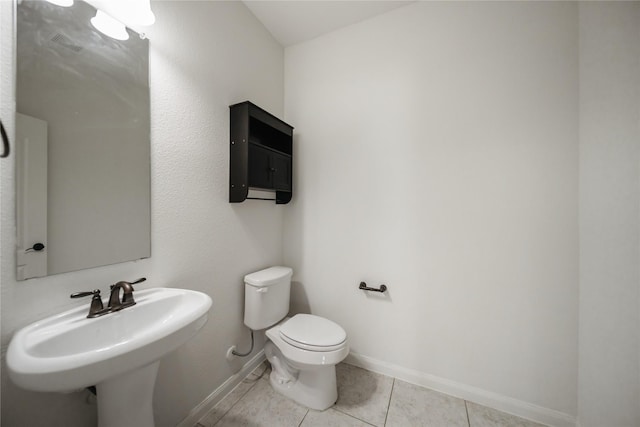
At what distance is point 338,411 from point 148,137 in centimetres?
173

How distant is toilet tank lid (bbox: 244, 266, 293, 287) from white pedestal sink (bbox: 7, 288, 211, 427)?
481 mm

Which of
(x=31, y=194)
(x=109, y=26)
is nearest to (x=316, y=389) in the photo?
(x=31, y=194)

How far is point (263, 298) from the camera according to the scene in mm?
1431

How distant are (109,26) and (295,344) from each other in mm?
1660

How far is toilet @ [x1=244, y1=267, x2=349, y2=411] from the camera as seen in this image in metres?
1.22

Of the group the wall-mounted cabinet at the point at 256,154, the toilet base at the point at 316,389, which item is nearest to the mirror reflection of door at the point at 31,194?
the wall-mounted cabinet at the point at 256,154

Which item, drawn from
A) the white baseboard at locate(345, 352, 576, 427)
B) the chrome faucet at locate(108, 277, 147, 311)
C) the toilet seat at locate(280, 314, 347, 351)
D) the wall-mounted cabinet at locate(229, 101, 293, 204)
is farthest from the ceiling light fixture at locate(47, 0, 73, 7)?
the white baseboard at locate(345, 352, 576, 427)

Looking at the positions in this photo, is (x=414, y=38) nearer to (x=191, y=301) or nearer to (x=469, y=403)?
(x=191, y=301)

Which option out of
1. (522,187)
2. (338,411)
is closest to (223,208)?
(338,411)

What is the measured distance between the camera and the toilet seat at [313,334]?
1.22m

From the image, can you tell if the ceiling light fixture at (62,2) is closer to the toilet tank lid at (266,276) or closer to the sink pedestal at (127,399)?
the sink pedestal at (127,399)

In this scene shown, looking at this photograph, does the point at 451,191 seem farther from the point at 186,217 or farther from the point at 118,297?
the point at 118,297

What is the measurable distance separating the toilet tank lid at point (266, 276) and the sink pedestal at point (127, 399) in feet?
2.06

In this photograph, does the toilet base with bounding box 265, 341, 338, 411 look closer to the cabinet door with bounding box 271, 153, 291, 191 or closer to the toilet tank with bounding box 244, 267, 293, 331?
the toilet tank with bounding box 244, 267, 293, 331
